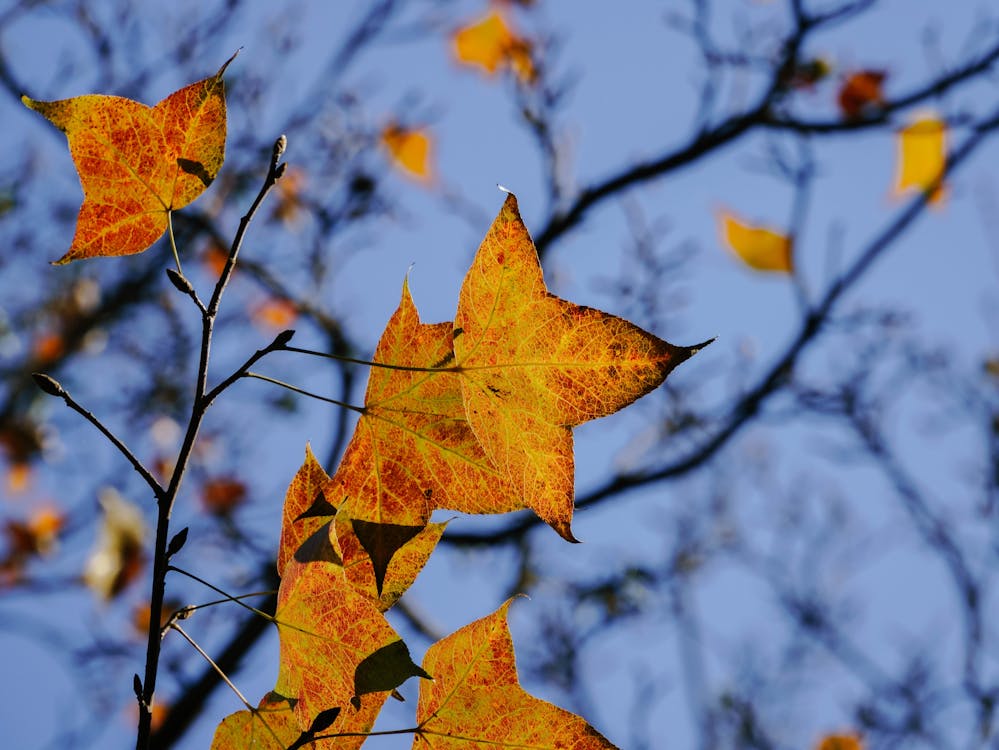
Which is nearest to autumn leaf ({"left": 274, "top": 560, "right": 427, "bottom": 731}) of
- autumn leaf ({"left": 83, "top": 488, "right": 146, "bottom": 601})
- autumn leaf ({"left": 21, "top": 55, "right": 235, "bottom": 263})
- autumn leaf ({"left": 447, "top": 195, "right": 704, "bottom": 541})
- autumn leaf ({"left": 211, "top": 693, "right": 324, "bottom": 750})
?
autumn leaf ({"left": 211, "top": 693, "right": 324, "bottom": 750})

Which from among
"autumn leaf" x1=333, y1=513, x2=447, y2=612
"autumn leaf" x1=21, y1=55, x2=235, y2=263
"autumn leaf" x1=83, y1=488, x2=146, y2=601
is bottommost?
"autumn leaf" x1=333, y1=513, x2=447, y2=612

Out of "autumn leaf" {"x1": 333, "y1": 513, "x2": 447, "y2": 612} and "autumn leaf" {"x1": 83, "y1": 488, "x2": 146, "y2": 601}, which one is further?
"autumn leaf" {"x1": 83, "y1": 488, "x2": 146, "y2": 601}

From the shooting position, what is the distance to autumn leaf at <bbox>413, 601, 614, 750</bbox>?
60 cm

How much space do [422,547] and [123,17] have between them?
3.23m

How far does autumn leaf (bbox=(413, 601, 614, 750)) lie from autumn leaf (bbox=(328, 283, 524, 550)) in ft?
0.30

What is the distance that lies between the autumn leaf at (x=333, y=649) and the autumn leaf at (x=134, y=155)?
0.94 feet

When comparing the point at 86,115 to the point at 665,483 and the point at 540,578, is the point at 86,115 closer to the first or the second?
the point at 665,483

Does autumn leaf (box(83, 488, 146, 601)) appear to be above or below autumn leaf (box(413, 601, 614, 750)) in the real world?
above

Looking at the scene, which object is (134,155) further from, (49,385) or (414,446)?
(414,446)

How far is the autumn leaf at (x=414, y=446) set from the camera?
24.0 inches

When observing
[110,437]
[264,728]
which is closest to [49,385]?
[110,437]

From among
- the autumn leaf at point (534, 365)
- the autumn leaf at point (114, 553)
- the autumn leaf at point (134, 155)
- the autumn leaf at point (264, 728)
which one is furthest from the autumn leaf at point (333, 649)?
the autumn leaf at point (114, 553)

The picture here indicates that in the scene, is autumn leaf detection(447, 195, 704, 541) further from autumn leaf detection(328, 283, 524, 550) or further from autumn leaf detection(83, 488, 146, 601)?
autumn leaf detection(83, 488, 146, 601)

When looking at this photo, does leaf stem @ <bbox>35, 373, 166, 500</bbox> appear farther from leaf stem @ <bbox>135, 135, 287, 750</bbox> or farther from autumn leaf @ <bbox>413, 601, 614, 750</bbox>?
autumn leaf @ <bbox>413, 601, 614, 750</bbox>
